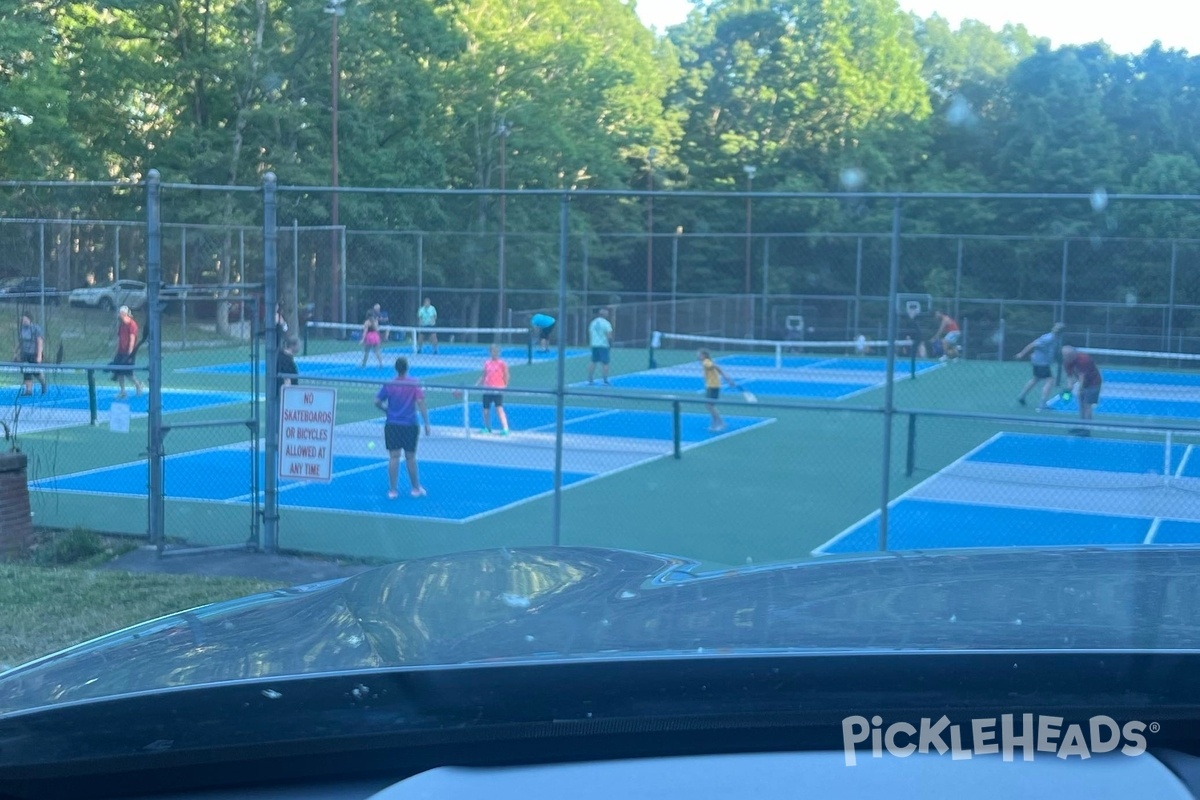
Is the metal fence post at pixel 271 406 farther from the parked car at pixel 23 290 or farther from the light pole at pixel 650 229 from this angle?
the light pole at pixel 650 229

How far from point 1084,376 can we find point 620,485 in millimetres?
5539

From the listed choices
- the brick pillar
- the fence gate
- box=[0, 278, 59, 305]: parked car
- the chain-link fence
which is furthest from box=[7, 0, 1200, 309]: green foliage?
the brick pillar

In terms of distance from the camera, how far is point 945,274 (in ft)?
80.9

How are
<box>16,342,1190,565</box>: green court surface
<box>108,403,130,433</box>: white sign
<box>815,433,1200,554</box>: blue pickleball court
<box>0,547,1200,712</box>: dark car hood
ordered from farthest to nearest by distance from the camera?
<box>815,433,1200,554</box>: blue pickleball court < <box>16,342,1190,565</box>: green court surface < <box>108,403,130,433</box>: white sign < <box>0,547,1200,712</box>: dark car hood

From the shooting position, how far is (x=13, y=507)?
10.6 metres

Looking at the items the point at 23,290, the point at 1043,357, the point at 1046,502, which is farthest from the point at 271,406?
the point at 1043,357

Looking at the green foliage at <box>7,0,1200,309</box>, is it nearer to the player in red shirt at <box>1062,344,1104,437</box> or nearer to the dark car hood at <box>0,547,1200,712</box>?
the player in red shirt at <box>1062,344,1104,437</box>

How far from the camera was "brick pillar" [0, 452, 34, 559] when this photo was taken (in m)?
10.5

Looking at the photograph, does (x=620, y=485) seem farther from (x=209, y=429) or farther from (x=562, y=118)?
(x=562, y=118)

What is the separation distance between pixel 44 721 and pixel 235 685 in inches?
11.9

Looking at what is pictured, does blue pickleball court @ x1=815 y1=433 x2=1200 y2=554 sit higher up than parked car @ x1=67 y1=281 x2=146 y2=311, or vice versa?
parked car @ x1=67 y1=281 x2=146 y2=311

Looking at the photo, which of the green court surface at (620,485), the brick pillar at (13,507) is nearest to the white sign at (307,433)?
the green court surface at (620,485)

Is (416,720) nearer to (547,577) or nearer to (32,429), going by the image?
(547,577)

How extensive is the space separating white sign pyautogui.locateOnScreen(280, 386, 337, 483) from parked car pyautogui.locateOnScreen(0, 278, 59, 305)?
3929mm
